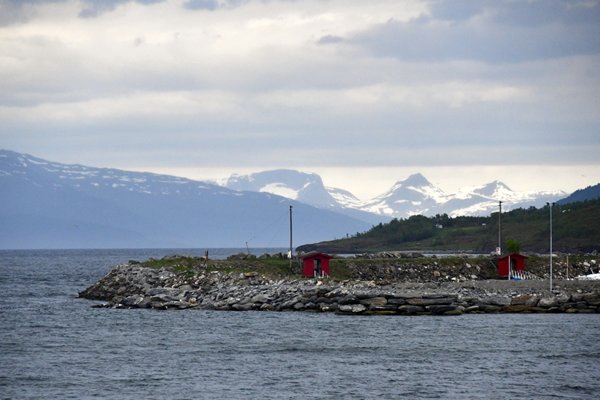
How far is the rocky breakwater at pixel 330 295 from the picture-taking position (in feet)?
265

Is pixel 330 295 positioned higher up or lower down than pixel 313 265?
lower down

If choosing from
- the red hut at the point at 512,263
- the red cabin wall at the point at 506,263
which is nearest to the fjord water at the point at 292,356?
the red hut at the point at 512,263

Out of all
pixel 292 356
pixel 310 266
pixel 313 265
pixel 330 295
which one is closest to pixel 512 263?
pixel 313 265

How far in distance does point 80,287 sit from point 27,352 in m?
57.6

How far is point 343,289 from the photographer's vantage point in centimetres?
8581

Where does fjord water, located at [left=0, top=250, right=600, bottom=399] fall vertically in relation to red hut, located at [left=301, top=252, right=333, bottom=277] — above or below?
below

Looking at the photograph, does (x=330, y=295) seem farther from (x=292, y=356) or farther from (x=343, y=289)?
(x=292, y=356)

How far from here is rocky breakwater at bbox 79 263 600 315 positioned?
80688 millimetres

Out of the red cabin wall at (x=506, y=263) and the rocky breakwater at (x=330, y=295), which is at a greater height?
the red cabin wall at (x=506, y=263)

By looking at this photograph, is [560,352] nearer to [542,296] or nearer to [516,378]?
[516,378]

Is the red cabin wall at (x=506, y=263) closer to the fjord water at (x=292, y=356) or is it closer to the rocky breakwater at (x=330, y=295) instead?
the rocky breakwater at (x=330, y=295)

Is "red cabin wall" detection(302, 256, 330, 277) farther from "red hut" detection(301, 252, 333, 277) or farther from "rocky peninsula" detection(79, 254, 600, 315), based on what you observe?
"rocky peninsula" detection(79, 254, 600, 315)

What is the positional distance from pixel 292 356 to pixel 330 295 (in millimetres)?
24867

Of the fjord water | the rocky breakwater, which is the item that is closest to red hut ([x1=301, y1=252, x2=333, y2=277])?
the rocky breakwater
